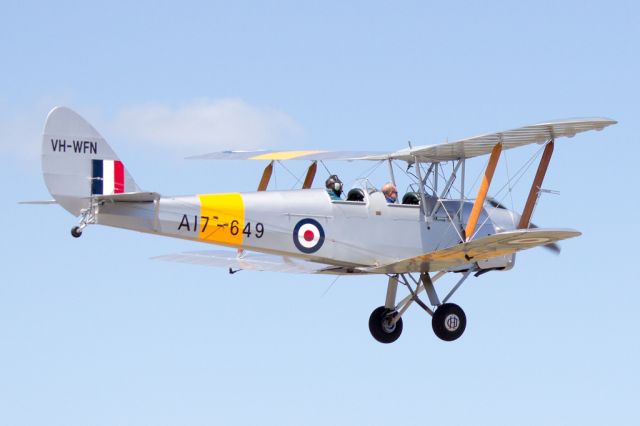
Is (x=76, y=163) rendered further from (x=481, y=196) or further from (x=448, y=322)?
(x=448, y=322)

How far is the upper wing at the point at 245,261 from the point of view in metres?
26.4

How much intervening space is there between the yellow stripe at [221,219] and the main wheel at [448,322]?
10.6ft

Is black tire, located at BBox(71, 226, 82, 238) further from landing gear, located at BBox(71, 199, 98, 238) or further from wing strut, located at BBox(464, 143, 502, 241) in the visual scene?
wing strut, located at BBox(464, 143, 502, 241)

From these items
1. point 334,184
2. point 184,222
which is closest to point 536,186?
point 334,184

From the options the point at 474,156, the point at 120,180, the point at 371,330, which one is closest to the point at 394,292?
the point at 371,330

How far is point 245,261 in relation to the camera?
2677cm

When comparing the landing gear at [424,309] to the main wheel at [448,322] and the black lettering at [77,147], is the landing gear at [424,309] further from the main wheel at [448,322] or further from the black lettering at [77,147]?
the black lettering at [77,147]

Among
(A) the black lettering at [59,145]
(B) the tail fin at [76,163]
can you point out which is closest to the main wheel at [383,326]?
(B) the tail fin at [76,163]

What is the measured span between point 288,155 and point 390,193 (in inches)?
79.1

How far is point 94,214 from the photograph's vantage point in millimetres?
23250

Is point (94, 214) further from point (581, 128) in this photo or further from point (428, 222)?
point (581, 128)

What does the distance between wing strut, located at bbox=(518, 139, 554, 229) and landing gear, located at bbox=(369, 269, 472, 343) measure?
1.30 meters

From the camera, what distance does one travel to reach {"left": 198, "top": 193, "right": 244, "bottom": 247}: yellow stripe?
2420cm

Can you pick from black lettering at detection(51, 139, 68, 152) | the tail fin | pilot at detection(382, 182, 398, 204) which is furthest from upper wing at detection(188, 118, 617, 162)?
black lettering at detection(51, 139, 68, 152)
